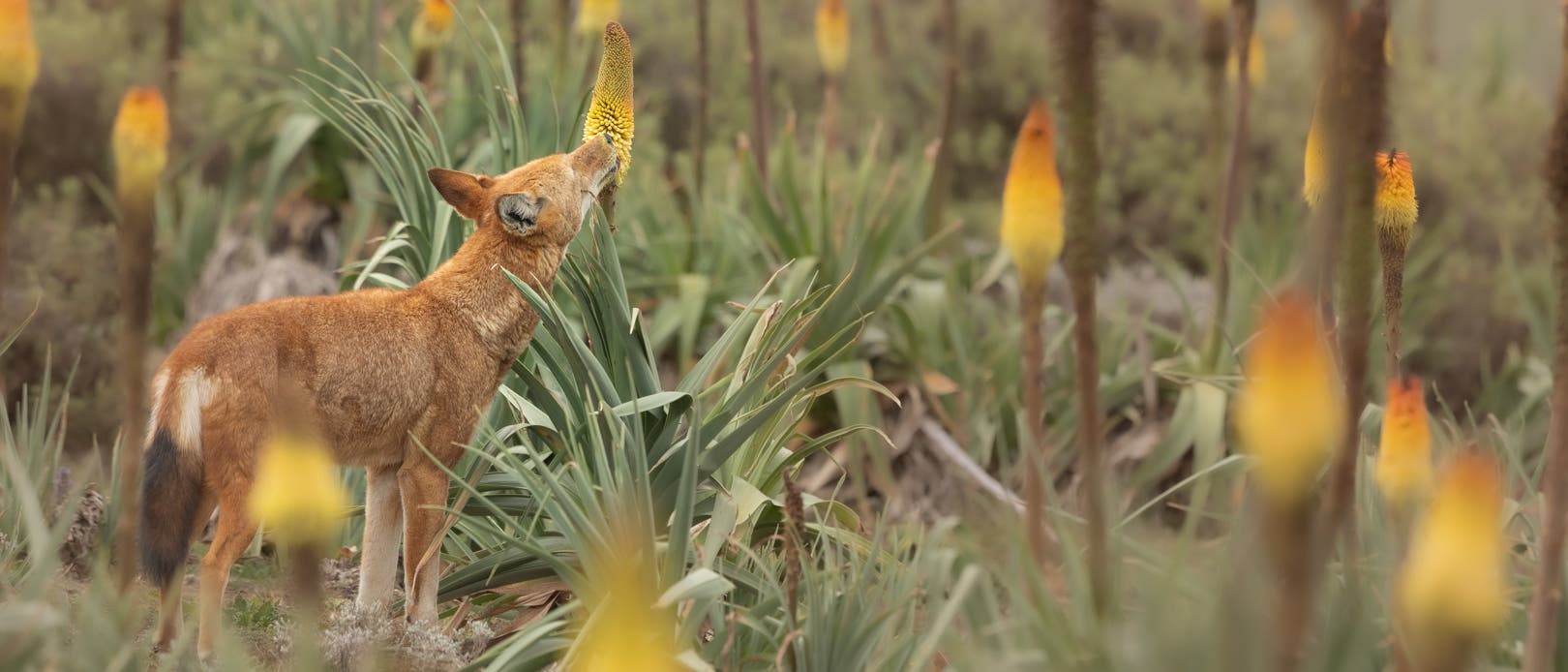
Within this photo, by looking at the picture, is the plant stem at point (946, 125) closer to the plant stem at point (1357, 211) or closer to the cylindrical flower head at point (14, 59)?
the plant stem at point (1357, 211)

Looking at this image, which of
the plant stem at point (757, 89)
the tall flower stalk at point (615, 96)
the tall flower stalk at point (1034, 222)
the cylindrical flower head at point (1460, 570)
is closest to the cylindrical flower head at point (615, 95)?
the tall flower stalk at point (615, 96)

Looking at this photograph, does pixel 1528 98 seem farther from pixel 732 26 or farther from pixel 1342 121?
pixel 1342 121

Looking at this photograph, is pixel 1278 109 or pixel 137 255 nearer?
pixel 137 255

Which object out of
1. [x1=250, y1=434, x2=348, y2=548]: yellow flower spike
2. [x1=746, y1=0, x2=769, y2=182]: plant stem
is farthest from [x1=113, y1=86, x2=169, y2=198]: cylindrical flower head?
[x1=746, y1=0, x2=769, y2=182]: plant stem

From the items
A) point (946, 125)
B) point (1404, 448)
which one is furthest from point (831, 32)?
point (1404, 448)

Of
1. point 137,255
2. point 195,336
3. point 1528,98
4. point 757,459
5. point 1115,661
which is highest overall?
point 137,255

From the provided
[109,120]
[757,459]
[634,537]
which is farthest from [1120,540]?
[109,120]
